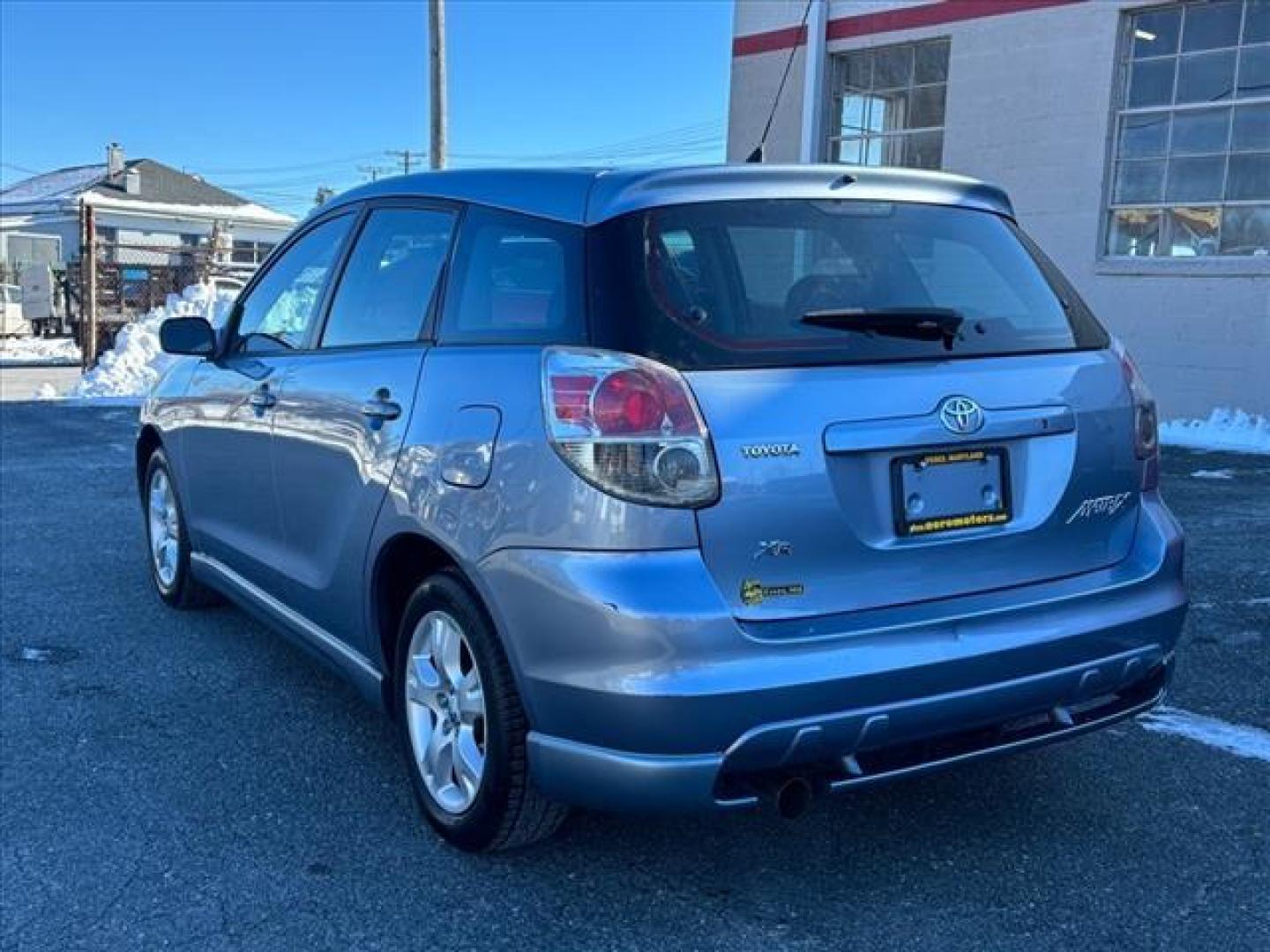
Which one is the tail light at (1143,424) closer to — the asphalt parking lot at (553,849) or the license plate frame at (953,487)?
the license plate frame at (953,487)

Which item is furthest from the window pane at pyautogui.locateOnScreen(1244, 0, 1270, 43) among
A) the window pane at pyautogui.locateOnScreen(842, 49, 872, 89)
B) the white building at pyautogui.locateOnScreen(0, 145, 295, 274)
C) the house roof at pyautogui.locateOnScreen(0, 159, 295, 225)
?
the house roof at pyautogui.locateOnScreen(0, 159, 295, 225)

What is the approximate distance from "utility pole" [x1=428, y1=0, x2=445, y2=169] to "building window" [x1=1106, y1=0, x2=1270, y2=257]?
10104 mm

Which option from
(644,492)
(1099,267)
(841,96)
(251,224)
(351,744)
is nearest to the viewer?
(644,492)

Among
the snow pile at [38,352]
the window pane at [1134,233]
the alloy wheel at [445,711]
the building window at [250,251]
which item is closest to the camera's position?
the alloy wheel at [445,711]

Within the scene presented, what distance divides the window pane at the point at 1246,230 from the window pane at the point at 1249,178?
0.11m

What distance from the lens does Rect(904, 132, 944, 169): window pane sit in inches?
504

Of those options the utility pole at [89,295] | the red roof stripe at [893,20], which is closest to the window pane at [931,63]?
the red roof stripe at [893,20]

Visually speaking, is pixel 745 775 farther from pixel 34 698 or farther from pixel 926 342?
pixel 34 698

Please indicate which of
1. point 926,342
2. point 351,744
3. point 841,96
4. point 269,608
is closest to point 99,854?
point 351,744

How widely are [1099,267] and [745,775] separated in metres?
10.00

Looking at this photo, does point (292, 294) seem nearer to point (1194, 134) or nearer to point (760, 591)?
point (760, 591)

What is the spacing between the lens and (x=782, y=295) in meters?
2.84

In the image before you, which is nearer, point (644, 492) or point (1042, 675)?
point (644, 492)

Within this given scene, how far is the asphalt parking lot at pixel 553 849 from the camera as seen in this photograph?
274 centimetres
